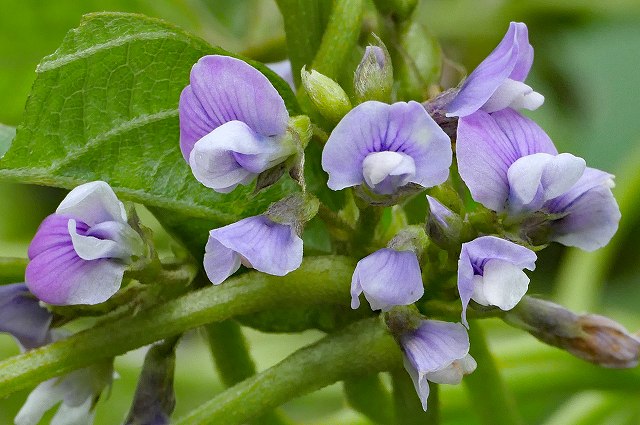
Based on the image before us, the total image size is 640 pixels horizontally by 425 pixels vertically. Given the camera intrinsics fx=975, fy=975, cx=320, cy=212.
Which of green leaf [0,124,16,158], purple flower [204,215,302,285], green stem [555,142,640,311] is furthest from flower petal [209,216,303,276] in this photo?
green stem [555,142,640,311]

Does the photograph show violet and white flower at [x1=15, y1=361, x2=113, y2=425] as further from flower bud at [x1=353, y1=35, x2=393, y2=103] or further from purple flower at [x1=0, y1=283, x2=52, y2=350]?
flower bud at [x1=353, y1=35, x2=393, y2=103]

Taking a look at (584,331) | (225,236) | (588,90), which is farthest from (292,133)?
(588,90)

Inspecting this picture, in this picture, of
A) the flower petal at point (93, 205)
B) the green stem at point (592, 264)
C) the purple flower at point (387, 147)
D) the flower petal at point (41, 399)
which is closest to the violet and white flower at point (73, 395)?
the flower petal at point (41, 399)

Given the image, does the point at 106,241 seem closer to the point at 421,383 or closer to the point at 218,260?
the point at 218,260

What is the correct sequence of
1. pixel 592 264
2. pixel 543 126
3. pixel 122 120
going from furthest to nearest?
pixel 543 126 → pixel 592 264 → pixel 122 120

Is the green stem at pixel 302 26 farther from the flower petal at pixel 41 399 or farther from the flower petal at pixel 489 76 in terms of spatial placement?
the flower petal at pixel 41 399

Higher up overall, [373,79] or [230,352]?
[373,79]

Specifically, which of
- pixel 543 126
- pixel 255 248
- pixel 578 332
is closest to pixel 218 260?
pixel 255 248
